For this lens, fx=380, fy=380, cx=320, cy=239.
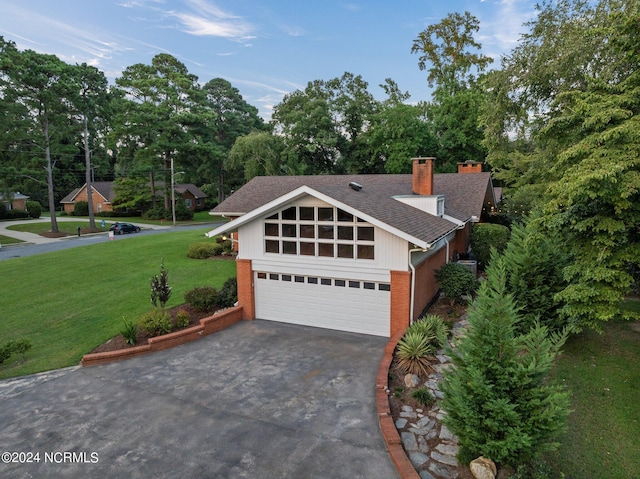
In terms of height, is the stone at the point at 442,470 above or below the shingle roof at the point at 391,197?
below

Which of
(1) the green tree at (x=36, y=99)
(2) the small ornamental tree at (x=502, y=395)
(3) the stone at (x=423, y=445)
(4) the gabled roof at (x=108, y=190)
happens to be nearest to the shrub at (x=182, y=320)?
(3) the stone at (x=423, y=445)

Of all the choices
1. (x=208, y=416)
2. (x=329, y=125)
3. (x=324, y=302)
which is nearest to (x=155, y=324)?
(x=208, y=416)

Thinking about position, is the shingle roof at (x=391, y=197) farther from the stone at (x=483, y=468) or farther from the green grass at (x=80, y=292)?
the stone at (x=483, y=468)

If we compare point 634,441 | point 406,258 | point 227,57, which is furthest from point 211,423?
point 227,57

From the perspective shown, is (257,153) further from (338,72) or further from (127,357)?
(127,357)

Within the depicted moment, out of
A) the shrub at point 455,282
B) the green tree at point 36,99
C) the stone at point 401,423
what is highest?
the green tree at point 36,99

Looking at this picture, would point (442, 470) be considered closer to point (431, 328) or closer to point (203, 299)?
point (431, 328)

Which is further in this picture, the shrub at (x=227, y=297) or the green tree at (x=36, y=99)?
the green tree at (x=36, y=99)
